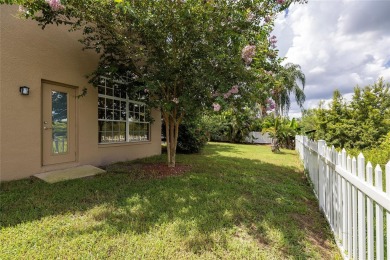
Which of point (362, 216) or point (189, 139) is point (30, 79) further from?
point (189, 139)

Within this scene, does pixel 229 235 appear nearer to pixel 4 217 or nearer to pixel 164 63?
pixel 4 217

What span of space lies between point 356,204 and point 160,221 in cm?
246

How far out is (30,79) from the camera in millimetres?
5598

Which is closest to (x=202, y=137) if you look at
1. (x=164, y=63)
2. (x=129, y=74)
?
(x=129, y=74)

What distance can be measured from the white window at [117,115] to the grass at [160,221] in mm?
2775

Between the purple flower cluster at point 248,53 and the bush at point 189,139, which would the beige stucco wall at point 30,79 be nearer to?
the purple flower cluster at point 248,53

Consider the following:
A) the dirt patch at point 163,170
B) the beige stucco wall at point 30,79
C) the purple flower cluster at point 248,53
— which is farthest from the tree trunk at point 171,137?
the purple flower cluster at point 248,53

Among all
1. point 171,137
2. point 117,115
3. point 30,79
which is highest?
point 30,79

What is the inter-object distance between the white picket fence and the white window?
21.1ft

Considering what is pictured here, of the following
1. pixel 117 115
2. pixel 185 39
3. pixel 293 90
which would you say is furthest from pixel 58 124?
pixel 293 90

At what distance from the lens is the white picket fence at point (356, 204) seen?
5.88ft

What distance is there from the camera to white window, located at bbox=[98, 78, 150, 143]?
7738mm

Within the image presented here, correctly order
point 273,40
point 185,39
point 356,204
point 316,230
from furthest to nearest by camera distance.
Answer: point 273,40
point 185,39
point 316,230
point 356,204

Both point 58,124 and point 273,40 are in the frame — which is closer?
point 58,124
